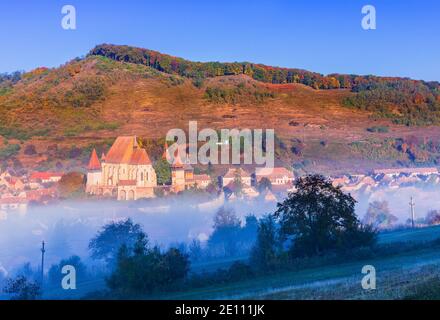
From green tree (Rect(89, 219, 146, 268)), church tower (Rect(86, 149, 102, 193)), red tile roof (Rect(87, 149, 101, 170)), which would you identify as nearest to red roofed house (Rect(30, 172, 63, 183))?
church tower (Rect(86, 149, 102, 193))

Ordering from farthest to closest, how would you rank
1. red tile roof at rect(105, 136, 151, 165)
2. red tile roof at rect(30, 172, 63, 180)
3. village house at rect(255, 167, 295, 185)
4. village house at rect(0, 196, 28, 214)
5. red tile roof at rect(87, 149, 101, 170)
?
red tile roof at rect(105, 136, 151, 165) < red tile roof at rect(87, 149, 101, 170) < red tile roof at rect(30, 172, 63, 180) < village house at rect(255, 167, 295, 185) < village house at rect(0, 196, 28, 214)

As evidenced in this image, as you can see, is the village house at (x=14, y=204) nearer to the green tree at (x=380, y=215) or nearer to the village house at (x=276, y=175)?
the village house at (x=276, y=175)

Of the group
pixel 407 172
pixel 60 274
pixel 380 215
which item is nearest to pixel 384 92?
pixel 407 172

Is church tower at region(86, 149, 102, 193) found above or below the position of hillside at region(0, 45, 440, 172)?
below

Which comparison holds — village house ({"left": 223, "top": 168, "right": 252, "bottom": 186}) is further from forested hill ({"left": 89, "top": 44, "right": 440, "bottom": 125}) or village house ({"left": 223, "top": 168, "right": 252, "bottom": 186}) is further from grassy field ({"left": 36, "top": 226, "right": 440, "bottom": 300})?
grassy field ({"left": 36, "top": 226, "right": 440, "bottom": 300})

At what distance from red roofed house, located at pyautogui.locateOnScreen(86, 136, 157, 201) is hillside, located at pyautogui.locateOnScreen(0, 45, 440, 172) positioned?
227 cm

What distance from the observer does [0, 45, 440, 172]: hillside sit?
69.6m

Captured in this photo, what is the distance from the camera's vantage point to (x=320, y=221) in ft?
69.2

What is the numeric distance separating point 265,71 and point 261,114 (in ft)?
30.3

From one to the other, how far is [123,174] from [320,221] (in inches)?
2182

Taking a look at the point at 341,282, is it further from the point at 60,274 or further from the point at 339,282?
the point at 60,274

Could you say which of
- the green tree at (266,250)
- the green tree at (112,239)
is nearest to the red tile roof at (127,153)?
the green tree at (112,239)

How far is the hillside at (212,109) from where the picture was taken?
69.6 metres
